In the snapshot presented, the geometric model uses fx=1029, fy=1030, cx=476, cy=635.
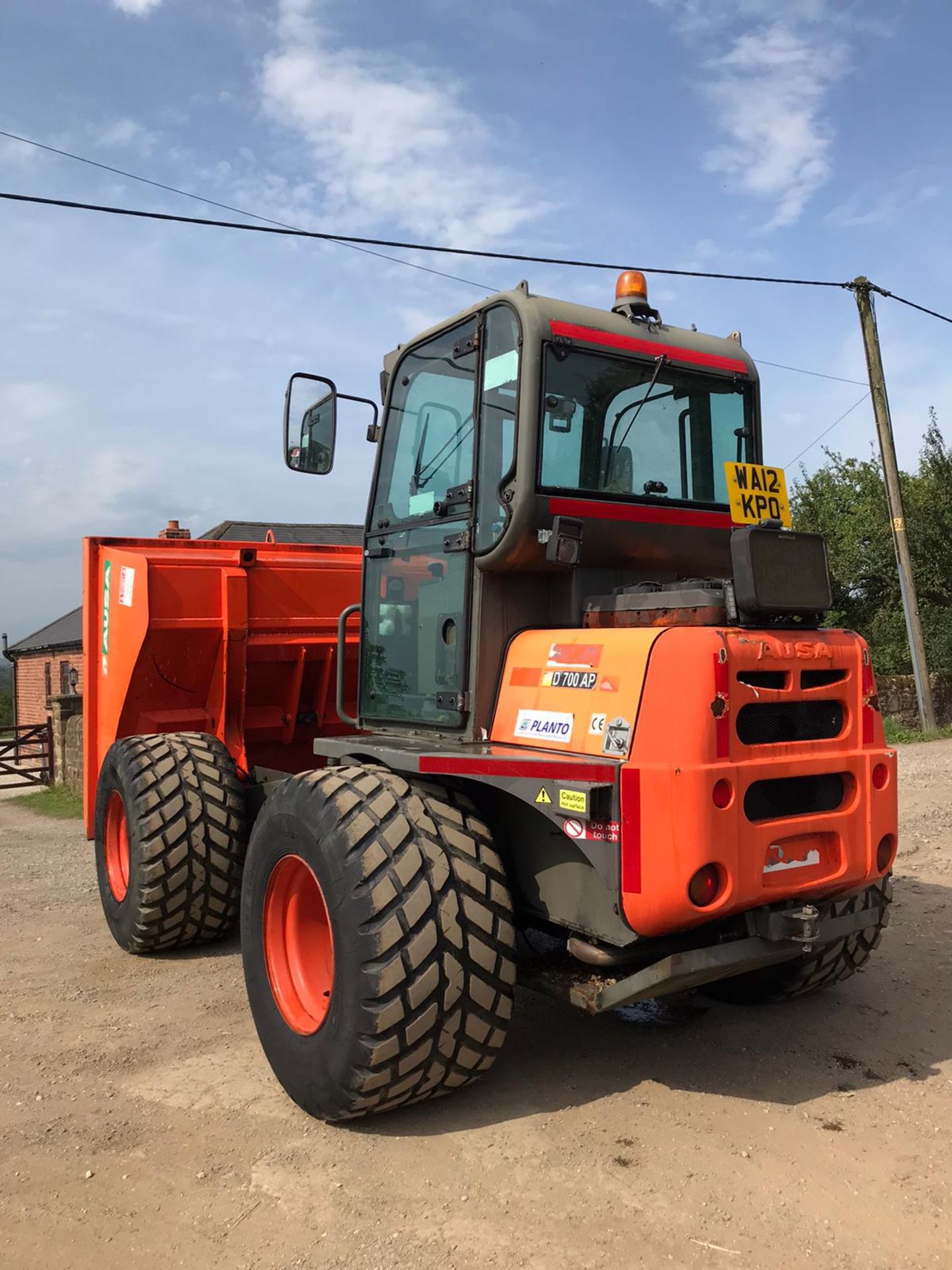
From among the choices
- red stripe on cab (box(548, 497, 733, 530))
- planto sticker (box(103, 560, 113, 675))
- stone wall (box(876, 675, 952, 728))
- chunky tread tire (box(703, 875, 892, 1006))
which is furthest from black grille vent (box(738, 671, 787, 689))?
stone wall (box(876, 675, 952, 728))

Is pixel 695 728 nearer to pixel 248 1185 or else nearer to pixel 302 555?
pixel 248 1185

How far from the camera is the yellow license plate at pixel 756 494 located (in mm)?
3664

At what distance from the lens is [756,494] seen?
3740 millimetres

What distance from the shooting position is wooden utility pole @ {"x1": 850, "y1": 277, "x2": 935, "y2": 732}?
14398 mm

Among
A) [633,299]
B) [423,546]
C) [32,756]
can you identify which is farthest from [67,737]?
[633,299]

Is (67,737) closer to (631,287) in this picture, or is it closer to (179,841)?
(179,841)

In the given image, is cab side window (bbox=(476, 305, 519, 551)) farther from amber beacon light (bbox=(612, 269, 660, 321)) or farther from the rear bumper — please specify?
the rear bumper

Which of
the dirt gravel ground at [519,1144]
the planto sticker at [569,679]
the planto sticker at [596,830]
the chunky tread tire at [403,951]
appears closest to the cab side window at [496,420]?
the planto sticker at [569,679]

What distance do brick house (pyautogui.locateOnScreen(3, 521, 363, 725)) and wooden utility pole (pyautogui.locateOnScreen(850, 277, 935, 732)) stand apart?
36.8 feet

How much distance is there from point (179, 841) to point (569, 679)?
263cm

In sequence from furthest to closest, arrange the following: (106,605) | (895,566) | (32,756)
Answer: (895,566) < (32,756) < (106,605)

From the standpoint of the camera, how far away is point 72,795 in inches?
598

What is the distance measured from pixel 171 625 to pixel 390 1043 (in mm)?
3022

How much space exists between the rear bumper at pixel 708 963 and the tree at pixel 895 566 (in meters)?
15.8
